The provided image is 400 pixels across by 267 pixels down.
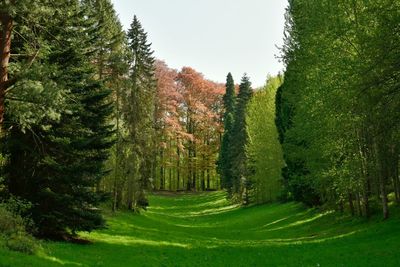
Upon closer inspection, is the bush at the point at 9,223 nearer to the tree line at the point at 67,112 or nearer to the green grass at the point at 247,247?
the tree line at the point at 67,112

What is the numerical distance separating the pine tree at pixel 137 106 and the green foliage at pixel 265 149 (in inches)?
482

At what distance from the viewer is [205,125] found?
8619 centimetres

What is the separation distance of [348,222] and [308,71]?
956 centimetres

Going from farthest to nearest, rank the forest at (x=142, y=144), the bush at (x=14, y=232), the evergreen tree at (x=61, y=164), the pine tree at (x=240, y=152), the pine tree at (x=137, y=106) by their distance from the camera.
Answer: the pine tree at (x=240, y=152)
the pine tree at (x=137, y=106)
the evergreen tree at (x=61, y=164)
the forest at (x=142, y=144)
the bush at (x=14, y=232)

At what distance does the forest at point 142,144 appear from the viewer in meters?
15.9

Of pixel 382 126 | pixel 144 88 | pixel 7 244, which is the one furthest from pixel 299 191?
pixel 7 244

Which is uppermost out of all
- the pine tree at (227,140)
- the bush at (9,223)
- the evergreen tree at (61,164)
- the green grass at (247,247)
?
the pine tree at (227,140)

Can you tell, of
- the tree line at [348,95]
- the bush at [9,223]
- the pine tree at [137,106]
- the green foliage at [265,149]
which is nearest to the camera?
the bush at [9,223]

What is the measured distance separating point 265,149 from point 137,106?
15.3 metres

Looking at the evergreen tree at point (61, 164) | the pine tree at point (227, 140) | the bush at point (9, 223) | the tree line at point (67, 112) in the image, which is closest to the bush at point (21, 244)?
the bush at point (9, 223)

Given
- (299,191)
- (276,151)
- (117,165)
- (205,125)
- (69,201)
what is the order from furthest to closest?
(205,125) < (276,151) < (299,191) < (117,165) < (69,201)

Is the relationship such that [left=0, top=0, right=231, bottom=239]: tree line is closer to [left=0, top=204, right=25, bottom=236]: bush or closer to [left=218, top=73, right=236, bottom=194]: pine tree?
[left=0, top=204, right=25, bottom=236]: bush

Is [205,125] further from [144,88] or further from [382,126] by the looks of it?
[382,126]

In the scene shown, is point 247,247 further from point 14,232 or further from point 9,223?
point 9,223
